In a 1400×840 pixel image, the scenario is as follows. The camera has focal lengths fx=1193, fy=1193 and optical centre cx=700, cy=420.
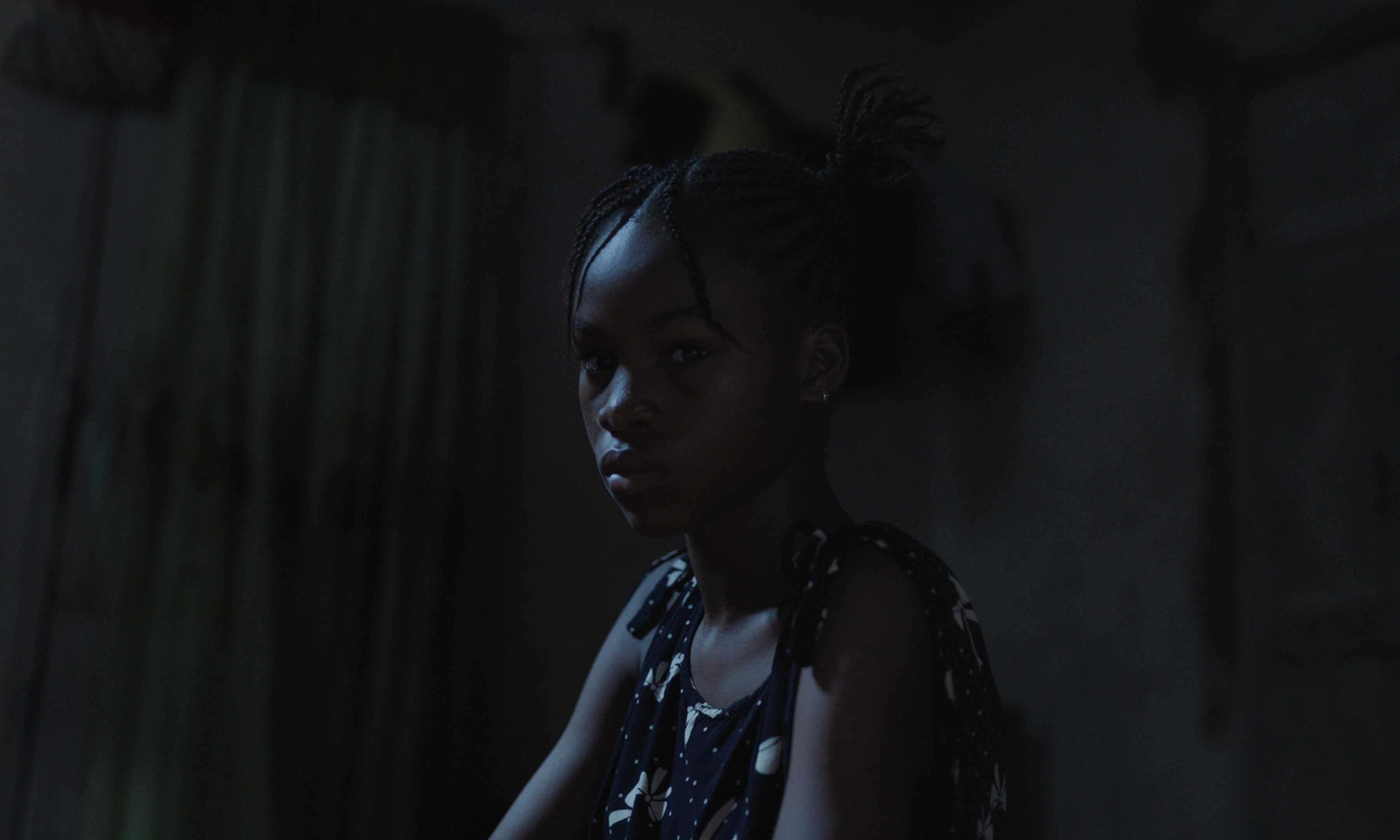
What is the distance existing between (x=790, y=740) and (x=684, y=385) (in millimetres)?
241

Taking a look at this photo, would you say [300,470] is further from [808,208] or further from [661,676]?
[808,208]

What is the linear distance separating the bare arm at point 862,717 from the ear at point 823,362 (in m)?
0.15

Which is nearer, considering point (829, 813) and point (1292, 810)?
point (829, 813)

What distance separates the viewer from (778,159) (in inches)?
36.0

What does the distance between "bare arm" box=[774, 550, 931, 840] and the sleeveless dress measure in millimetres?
11

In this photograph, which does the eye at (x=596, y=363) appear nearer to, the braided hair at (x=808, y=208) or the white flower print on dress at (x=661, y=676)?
the braided hair at (x=808, y=208)

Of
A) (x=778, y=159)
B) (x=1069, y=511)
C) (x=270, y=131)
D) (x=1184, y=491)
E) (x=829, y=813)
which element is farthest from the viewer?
(x=1069, y=511)

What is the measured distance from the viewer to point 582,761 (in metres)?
0.99

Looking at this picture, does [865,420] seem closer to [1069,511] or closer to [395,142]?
[1069,511]

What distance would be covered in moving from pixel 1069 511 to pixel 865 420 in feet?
2.27

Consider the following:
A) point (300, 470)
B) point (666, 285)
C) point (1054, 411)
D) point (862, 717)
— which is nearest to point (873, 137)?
point (666, 285)

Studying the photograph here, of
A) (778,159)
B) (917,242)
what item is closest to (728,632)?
(778,159)

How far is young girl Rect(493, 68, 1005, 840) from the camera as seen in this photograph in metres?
0.73

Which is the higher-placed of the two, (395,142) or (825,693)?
(395,142)
